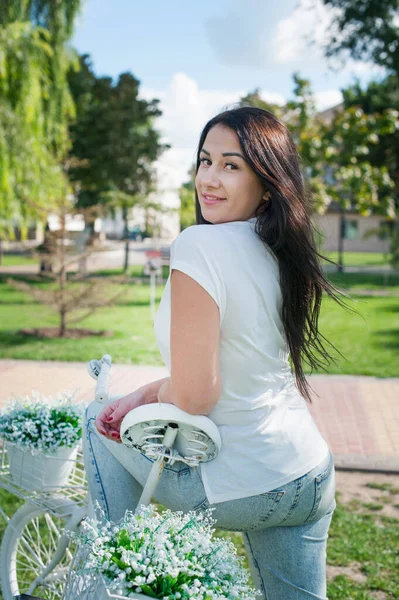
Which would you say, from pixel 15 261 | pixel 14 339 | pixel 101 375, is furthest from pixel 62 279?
pixel 15 261

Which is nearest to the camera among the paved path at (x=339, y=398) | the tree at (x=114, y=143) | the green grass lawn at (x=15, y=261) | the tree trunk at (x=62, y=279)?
the paved path at (x=339, y=398)

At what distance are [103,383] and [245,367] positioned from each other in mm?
422

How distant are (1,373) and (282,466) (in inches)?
260

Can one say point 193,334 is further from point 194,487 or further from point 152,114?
point 152,114

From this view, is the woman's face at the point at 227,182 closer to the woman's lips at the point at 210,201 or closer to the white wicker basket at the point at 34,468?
the woman's lips at the point at 210,201

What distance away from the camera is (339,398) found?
22.9 ft

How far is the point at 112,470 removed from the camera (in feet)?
6.23

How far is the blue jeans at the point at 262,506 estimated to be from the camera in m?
1.71

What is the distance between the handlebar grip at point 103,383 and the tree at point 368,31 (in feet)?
70.0

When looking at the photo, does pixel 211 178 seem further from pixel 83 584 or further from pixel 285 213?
pixel 83 584

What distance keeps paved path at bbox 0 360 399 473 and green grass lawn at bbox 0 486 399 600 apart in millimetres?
757

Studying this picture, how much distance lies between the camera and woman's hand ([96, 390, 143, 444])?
1.81m

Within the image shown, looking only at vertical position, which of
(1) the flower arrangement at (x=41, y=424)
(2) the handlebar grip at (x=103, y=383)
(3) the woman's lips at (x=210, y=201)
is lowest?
(1) the flower arrangement at (x=41, y=424)

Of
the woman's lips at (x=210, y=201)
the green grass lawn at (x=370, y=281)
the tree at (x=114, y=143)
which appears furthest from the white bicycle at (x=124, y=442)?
the tree at (x=114, y=143)
